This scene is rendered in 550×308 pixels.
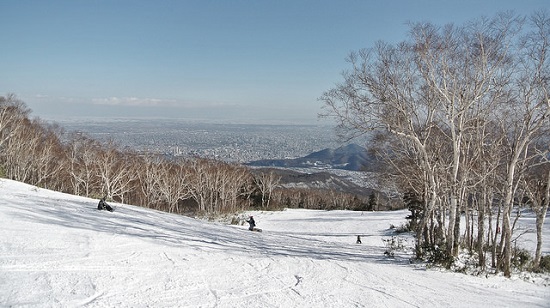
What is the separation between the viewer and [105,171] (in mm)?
38156

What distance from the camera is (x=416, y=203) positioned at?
23812 millimetres

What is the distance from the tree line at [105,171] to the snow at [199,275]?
20841 mm

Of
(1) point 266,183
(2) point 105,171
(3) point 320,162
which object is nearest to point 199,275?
(2) point 105,171

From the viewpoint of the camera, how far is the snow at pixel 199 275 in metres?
7.32

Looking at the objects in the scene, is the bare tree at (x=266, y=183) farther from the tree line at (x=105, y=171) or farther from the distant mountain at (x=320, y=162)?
the distant mountain at (x=320, y=162)

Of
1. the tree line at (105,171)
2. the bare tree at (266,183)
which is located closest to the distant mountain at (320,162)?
the bare tree at (266,183)

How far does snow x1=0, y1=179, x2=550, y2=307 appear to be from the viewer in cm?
732

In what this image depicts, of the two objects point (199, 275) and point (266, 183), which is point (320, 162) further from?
point (199, 275)

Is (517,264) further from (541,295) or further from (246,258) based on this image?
(246,258)

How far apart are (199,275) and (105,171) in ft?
109

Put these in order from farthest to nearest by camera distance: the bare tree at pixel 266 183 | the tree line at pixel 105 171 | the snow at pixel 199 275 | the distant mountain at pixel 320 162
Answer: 1. the distant mountain at pixel 320 162
2. the bare tree at pixel 266 183
3. the tree line at pixel 105 171
4. the snow at pixel 199 275

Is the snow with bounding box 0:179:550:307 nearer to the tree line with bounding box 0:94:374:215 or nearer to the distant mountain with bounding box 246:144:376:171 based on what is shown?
the tree line with bounding box 0:94:374:215

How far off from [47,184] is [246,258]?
43199 mm

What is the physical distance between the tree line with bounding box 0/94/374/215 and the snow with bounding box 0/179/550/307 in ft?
68.4
